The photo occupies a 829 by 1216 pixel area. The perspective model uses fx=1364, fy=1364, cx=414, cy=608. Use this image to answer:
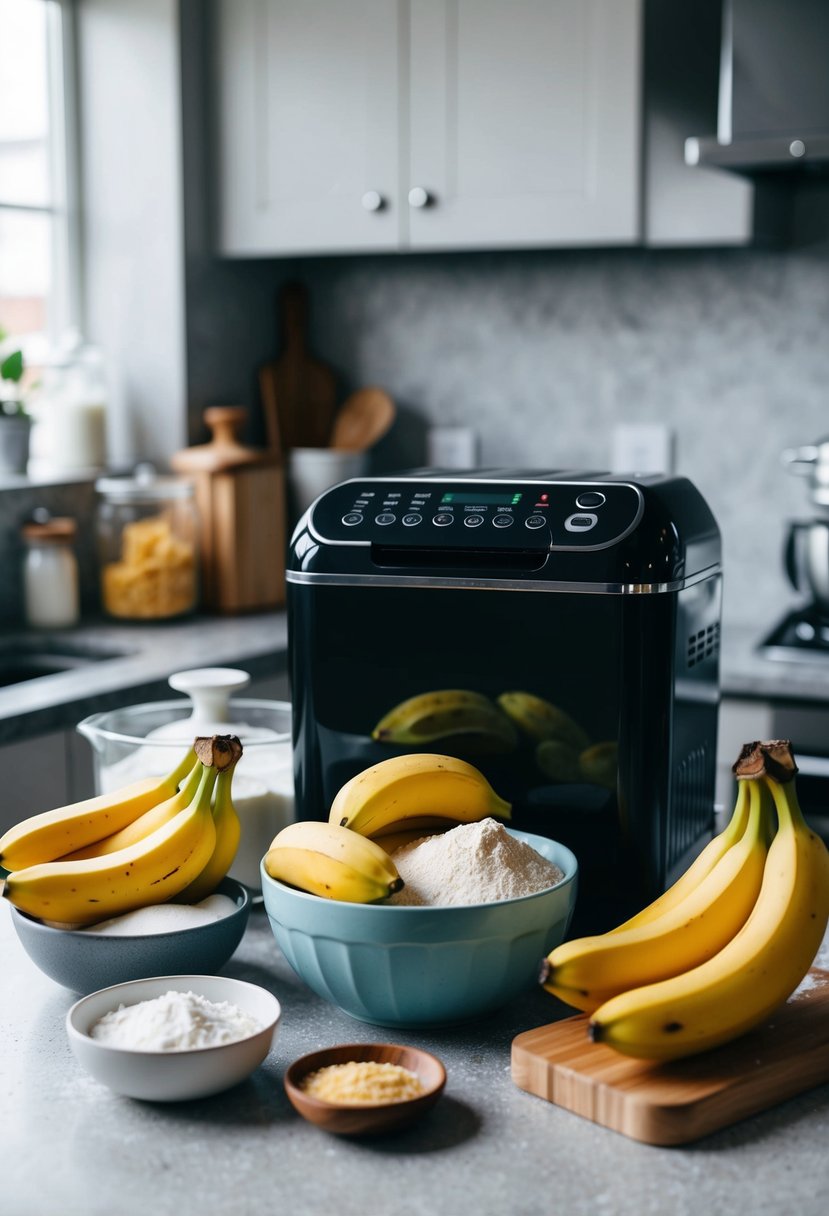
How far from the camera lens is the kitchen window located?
287 centimetres

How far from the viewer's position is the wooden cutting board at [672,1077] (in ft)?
2.61

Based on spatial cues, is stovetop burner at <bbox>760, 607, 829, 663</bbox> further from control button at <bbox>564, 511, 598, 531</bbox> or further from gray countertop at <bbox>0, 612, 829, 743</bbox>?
control button at <bbox>564, 511, 598, 531</bbox>

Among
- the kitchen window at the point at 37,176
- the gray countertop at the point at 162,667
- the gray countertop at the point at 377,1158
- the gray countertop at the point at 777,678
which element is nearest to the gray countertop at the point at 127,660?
the gray countertop at the point at 162,667

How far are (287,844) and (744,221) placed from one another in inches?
73.8

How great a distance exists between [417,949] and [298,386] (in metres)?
2.46

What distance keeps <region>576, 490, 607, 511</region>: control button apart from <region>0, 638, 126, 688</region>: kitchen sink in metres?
1.59

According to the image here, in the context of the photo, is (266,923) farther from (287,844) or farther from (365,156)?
(365,156)

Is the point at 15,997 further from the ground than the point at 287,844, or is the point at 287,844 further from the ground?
the point at 287,844

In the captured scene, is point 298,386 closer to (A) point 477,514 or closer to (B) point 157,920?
(A) point 477,514

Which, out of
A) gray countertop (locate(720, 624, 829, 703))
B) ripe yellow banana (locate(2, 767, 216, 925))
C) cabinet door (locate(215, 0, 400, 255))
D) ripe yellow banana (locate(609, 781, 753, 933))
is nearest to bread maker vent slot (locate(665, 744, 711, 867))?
ripe yellow banana (locate(609, 781, 753, 933))

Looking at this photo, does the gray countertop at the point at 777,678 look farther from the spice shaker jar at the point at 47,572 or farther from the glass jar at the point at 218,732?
the spice shaker jar at the point at 47,572

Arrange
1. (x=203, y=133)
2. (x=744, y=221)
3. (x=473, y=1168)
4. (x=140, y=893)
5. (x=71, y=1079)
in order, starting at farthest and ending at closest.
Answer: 1. (x=203, y=133)
2. (x=744, y=221)
3. (x=140, y=893)
4. (x=71, y=1079)
5. (x=473, y=1168)

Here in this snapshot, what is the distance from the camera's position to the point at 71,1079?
0.88 m

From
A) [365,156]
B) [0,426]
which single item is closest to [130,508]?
[0,426]
